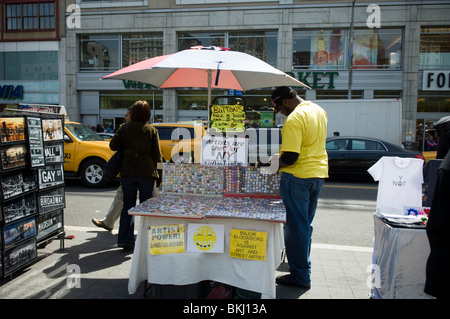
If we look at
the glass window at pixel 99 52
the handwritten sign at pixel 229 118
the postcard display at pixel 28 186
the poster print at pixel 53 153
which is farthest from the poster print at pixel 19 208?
the glass window at pixel 99 52

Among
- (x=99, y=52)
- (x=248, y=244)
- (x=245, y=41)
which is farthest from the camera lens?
(x=99, y=52)

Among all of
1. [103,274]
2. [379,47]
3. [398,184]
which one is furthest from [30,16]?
[398,184]

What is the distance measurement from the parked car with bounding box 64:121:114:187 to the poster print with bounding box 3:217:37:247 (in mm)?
5232

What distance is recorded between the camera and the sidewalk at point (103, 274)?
129 inches

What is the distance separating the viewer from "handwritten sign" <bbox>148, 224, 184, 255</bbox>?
10.0 feet

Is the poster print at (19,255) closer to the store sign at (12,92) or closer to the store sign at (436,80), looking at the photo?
the store sign at (436,80)

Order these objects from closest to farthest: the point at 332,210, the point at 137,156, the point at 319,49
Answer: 1. the point at 137,156
2. the point at 332,210
3. the point at 319,49

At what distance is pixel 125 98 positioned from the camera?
67.3 ft

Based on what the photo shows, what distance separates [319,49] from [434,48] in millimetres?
5957

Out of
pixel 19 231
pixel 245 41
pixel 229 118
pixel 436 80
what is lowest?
pixel 19 231

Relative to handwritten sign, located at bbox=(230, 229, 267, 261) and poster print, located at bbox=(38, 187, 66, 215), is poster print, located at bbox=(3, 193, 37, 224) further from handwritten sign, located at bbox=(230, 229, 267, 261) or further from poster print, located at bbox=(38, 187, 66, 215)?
handwritten sign, located at bbox=(230, 229, 267, 261)

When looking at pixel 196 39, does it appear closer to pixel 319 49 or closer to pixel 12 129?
pixel 319 49
